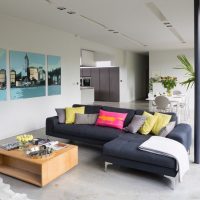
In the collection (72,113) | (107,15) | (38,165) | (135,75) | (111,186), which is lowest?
(111,186)

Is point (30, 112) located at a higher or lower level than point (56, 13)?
lower

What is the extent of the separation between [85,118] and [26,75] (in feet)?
6.57

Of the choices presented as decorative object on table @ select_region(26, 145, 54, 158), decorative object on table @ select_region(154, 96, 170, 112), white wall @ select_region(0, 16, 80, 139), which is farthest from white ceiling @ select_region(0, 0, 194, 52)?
decorative object on table @ select_region(26, 145, 54, 158)

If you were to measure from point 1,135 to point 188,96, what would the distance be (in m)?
8.14

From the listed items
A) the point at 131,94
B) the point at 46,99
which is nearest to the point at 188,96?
the point at 131,94

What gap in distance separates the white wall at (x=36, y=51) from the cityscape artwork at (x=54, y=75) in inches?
6.1

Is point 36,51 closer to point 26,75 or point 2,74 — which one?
point 26,75

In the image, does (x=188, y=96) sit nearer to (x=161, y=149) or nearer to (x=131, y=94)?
(x=131, y=94)

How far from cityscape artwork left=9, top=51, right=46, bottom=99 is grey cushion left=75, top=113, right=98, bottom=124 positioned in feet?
5.55

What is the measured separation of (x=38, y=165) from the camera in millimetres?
2973

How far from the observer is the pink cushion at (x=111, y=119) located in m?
4.32

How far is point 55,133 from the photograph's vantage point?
459cm

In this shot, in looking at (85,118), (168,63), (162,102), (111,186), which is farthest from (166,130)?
(168,63)

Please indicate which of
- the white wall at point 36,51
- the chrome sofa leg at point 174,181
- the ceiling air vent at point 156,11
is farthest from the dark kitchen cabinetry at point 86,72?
the chrome sofa leg at point 174,181
